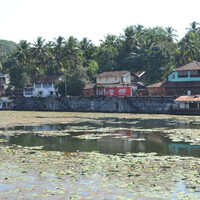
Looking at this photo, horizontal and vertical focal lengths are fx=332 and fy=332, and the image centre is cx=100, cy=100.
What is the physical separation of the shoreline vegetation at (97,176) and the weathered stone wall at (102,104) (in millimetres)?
48378

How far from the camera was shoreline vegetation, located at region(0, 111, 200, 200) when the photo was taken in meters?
13.7

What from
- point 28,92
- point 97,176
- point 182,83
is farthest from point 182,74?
point 97,176

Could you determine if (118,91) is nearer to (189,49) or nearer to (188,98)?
(188,98)

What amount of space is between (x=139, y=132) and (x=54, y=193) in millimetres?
23391

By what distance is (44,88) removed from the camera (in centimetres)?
9694

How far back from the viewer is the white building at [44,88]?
95.2m

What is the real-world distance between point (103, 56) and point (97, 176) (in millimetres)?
85566

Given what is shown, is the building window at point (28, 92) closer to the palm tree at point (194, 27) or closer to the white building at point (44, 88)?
the white building at point (44, 88)

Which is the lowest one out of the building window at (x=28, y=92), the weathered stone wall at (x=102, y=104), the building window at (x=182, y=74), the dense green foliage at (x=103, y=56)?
the weathered stone wall at (x=102, y=104)

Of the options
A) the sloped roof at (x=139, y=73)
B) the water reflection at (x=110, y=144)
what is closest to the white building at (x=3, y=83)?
the sloped roof at (x=139, y=73)

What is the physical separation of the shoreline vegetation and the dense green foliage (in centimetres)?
6483

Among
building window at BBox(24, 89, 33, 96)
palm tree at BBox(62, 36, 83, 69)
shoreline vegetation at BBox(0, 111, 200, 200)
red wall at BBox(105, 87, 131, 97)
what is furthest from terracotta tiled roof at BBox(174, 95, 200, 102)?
building window at BBox(24, 89, 33, 96)

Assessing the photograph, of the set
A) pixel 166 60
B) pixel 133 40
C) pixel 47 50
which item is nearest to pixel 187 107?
pixel 166 60

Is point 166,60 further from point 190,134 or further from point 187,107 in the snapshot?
point 190,134
